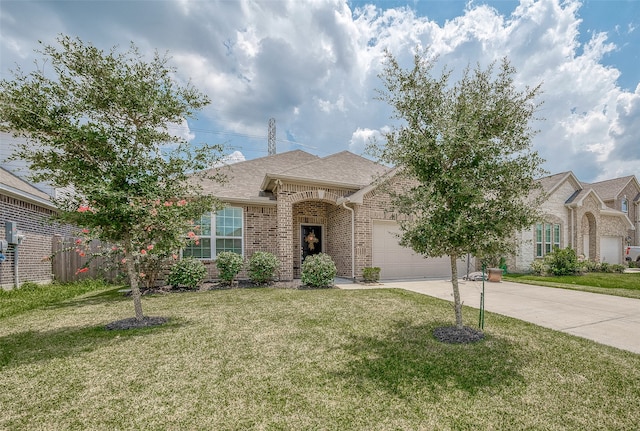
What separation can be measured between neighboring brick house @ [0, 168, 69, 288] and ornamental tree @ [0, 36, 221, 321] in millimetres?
4984

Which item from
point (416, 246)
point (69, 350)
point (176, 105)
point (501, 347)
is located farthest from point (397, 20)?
point (69, 350)

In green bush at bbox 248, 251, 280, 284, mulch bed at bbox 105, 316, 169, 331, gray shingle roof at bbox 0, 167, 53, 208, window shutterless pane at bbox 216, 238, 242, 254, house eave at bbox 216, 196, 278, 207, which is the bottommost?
mulch bed at bbox 105, 316, 169, 331

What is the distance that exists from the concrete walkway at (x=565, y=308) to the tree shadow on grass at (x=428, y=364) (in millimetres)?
1830

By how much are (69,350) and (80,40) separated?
4867 mm

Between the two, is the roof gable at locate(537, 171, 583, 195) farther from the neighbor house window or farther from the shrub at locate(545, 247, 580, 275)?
the shrub at locate(545, 247, 580, 275)

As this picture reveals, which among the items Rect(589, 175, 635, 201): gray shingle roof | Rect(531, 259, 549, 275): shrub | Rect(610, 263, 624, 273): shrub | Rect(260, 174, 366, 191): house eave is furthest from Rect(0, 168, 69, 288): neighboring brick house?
Rect(589, 175, 635, 201): gray shingle roof

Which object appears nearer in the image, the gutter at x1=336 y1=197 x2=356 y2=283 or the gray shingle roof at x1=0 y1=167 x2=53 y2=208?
the gray shingle roof at x1=0 y1=167 x2=53 y2=208

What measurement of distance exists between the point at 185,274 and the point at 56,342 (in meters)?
4.66

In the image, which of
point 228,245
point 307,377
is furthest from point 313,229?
point 307,377

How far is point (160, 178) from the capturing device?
5480mm

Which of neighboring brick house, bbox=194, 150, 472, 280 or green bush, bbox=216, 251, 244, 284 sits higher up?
neighboring brick house, bbox=194, 150, 472, 280

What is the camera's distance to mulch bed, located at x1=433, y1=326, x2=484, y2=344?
14.9 feet

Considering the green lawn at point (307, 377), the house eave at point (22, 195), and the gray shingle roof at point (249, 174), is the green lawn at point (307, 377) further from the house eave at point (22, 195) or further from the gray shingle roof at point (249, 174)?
the gray shingle roof at point (249, 174)

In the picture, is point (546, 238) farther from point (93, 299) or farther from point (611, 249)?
point (93, 299)
